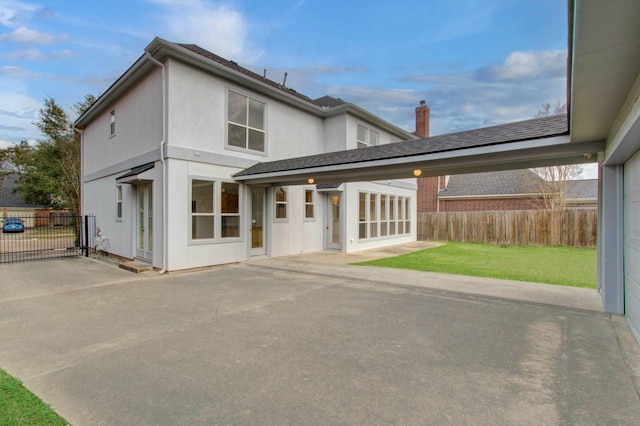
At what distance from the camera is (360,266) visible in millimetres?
10266

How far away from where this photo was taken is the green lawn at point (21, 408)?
8.11 ft

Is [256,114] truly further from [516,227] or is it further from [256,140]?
[516,227]

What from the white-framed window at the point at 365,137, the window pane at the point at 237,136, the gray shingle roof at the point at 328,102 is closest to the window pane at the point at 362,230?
the white-framed window at the point at 365,137

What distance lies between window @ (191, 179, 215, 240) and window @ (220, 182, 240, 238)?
0.35m

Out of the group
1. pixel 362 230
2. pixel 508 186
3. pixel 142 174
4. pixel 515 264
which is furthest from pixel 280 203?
pixel 508 186

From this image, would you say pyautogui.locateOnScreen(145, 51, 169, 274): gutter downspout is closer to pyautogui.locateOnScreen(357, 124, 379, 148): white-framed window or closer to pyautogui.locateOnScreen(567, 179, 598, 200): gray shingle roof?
pyautogui.locateOnScreen(357, 124, 379, 148): white-framed window

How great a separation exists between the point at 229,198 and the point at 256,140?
2414 mm

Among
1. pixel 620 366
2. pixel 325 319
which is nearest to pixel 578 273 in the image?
pixel 620 366

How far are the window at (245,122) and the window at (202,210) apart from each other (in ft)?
5.70

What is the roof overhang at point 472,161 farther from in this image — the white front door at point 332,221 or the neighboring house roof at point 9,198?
the neighboring house roof at point 9,198

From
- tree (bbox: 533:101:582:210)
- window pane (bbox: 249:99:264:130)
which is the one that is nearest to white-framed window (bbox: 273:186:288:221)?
window pane (bbox: 249:99:264:130)

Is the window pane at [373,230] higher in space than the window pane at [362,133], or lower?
lower

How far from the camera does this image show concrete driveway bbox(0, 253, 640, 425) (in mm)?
2727

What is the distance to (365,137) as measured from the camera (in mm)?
15281
